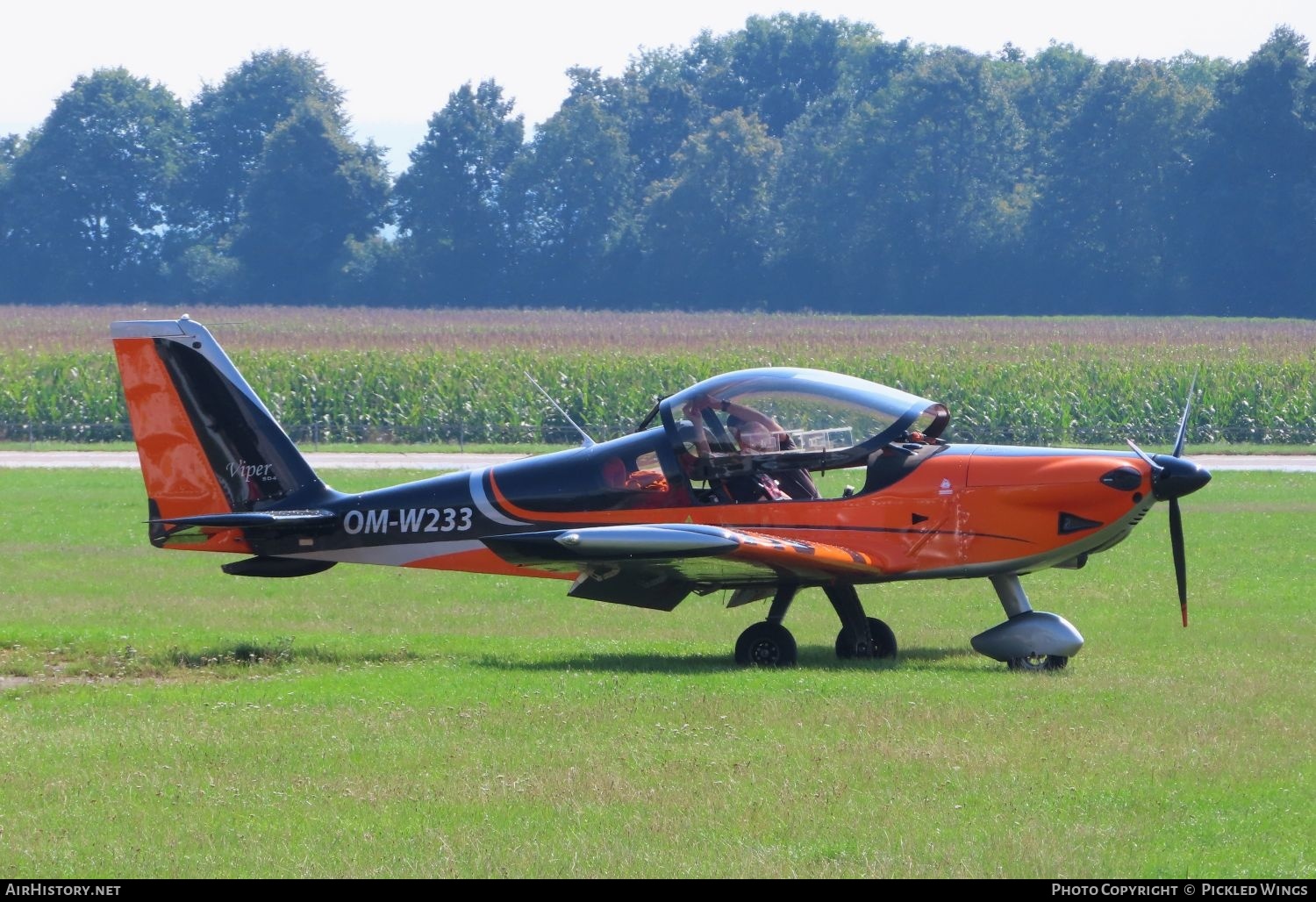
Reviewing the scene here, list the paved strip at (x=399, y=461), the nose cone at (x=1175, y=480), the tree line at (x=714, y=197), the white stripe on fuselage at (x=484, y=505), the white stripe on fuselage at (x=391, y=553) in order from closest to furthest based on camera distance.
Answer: the nose cone at (x=1175, y=480) < the white stripe on fuselage at (x=484, y=505) < the white stripe on fuselage at (x=391, y=553) < the paved strip at (x=399, y=461) < the tree line at (x=714, y=197)

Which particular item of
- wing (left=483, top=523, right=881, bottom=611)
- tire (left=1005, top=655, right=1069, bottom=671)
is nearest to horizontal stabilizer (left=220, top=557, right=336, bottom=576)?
wing (left=483, top=523, right=881, bottom=611)

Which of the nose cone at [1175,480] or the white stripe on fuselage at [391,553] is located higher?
the nose cone at [1175,480]

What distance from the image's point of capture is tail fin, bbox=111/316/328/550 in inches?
605

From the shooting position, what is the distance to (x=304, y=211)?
4203 inches

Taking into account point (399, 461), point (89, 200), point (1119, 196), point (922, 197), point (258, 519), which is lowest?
point (399, 461)

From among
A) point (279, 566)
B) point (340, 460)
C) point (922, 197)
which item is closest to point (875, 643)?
point (279, 566)

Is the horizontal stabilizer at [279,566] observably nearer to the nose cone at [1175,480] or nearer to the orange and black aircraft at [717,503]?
the orange and black aircraft at [717,503]

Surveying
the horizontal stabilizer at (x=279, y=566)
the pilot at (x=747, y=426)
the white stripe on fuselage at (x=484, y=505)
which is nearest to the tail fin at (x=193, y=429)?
the horizontal stabilizer at (x=279, y=566)

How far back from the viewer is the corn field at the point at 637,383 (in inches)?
1636

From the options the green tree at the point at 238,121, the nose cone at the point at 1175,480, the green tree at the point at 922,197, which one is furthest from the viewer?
the green tree at the point at 238,121

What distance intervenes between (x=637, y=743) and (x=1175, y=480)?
5.39 metres

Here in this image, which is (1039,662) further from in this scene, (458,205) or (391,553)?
(458,205)

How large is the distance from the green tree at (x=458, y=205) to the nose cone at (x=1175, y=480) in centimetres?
9071
